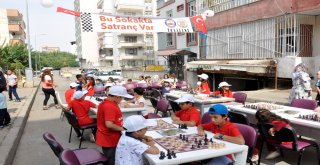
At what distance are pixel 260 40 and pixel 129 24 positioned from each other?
293 inches

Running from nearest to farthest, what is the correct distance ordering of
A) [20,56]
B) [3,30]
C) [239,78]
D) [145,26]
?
[145,26] < [239,78] < [20,56] < [3,30]

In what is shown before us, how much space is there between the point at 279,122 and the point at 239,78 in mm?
14023

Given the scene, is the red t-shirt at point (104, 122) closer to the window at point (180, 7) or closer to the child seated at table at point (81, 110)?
the child seated at table at point (81, 110)

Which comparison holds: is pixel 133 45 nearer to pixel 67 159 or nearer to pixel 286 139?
pixel 286 139

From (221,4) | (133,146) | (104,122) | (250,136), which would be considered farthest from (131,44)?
(133,146)

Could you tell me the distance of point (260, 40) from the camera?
15969 mm

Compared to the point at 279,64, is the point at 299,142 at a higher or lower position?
lower

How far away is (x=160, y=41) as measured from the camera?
3194 cm

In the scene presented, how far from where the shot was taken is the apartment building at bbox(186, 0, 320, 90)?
13805mm

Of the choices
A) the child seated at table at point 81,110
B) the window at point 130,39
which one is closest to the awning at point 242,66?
the child seated at table at point 81,110

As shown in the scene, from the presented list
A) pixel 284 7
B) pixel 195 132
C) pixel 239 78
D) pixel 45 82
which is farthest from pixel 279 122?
pixel 239 78

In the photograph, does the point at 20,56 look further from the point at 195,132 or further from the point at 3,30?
the point at 195,132

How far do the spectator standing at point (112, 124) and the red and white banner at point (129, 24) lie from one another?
894 centimetres

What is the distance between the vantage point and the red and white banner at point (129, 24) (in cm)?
1273
